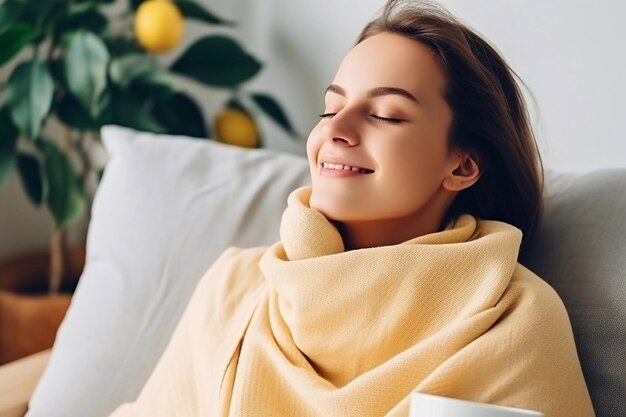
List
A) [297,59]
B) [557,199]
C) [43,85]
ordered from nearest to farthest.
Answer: [557,199] → [43,85] → [297,59]

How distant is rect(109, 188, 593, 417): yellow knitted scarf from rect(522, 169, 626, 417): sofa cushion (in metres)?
0.09

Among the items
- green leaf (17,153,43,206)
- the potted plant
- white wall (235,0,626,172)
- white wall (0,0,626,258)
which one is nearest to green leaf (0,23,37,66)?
the potted plant

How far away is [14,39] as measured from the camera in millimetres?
1801

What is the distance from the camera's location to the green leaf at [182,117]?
6.69ft

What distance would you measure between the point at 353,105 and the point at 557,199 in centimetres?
34

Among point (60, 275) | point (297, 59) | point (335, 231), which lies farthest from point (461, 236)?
point (60, 275)

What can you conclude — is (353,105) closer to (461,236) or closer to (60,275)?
(461,236)

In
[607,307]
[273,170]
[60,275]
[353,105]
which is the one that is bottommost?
[60,275]

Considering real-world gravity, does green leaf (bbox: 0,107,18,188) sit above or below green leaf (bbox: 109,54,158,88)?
below

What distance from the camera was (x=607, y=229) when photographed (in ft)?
3.58

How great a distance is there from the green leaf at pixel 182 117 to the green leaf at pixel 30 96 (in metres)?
0.30

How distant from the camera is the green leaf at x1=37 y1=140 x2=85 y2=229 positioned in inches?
73.7

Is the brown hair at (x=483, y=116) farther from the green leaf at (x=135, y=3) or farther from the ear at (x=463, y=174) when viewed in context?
the green leaf at (x=135, y=3)

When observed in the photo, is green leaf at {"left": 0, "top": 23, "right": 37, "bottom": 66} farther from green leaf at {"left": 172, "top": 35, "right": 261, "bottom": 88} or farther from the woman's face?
the woman's face
